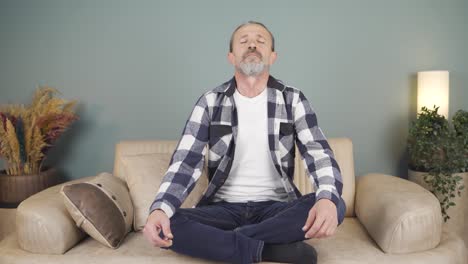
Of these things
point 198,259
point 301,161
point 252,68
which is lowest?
point 198,259

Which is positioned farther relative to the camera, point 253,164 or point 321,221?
point 253,164

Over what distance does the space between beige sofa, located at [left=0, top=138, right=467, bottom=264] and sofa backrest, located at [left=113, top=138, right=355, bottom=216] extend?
31 centimetres

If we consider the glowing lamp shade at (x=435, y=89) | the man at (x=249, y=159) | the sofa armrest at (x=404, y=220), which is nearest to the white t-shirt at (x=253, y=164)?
the man at (x=249, y=159)

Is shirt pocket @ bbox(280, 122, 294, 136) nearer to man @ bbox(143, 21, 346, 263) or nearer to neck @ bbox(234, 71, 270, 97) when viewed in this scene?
man @ bbox(143, 21, 346, 263)

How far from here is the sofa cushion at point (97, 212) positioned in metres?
1.80

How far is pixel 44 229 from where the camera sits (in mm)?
1773

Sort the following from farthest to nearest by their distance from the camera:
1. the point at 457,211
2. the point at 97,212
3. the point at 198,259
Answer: the point at 457,211
the point at 97,212
the point at 198,259

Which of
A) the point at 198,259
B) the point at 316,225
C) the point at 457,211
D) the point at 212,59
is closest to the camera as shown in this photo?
the point at 316,225

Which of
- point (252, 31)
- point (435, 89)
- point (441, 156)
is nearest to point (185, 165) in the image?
point (252, 31)

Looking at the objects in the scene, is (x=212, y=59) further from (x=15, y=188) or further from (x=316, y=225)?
(x=316, y=225)

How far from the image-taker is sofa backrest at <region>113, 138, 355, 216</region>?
7.54ft

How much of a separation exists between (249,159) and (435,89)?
4.72 feet

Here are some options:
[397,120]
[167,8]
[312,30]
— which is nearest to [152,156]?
[167,8]

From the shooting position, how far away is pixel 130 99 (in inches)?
117
